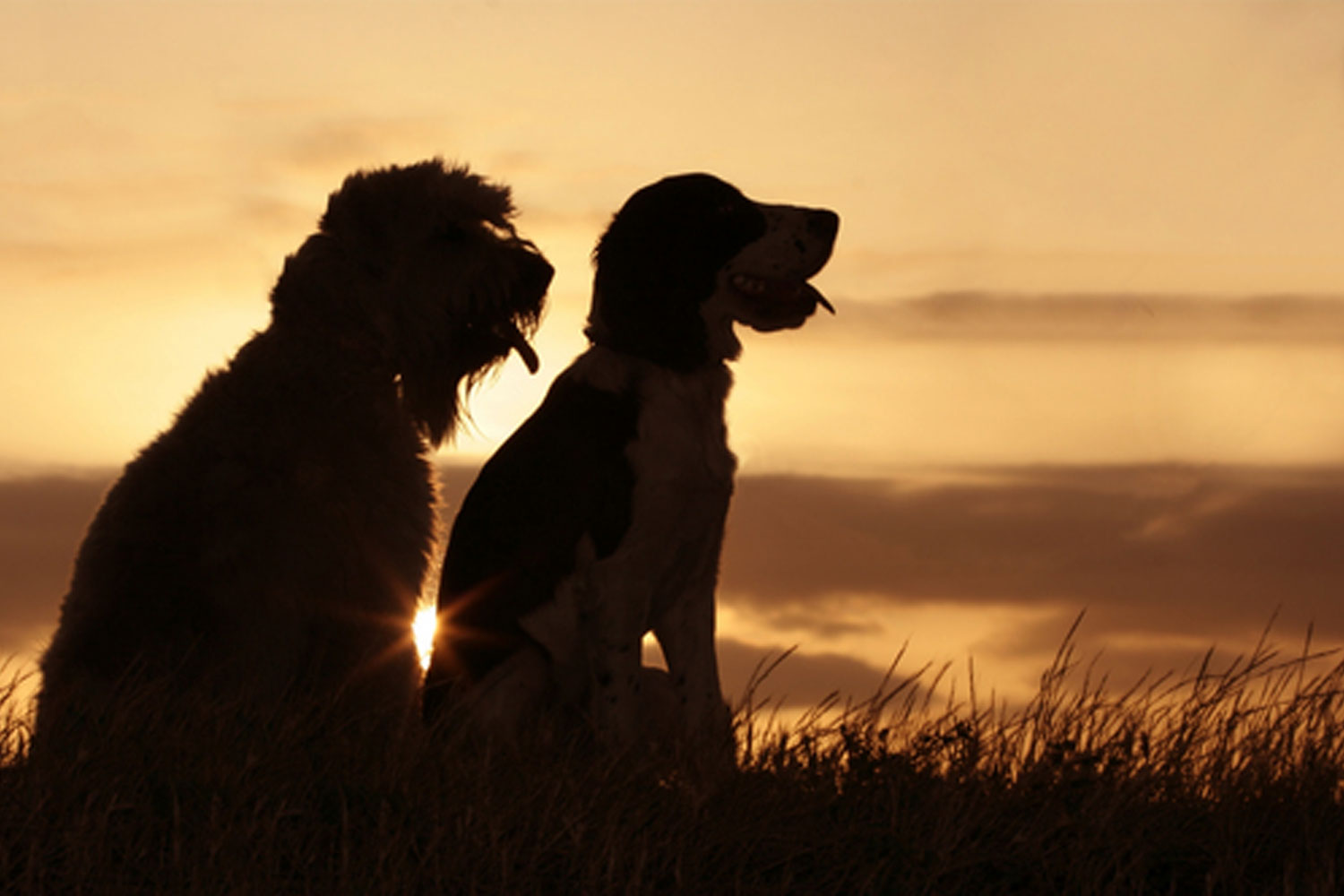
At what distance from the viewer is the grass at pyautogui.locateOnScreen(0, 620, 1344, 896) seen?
15.5 ft

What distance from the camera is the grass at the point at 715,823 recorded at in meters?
4.73

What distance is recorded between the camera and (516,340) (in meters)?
7.40

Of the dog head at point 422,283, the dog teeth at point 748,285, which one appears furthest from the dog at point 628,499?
the dog head at point 422,283

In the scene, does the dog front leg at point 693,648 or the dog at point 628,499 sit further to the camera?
the dog front leg at point 693,648

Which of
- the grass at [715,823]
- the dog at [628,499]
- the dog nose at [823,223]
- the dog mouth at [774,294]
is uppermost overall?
the dog nose at [823,223]

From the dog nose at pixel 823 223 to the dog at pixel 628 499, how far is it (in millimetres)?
50

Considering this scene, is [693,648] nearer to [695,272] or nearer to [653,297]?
[653,297]

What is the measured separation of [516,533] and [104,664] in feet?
5.34

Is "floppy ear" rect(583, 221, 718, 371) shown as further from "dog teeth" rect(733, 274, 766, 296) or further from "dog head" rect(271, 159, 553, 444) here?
"dog head" rect(271, 159, 553, 444)

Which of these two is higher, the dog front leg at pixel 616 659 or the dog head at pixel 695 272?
the dog head at pixel 695 272

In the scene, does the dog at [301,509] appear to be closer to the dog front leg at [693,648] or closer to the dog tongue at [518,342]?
the dog tongue at [518,342]

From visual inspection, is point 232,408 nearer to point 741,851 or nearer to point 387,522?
point 387,522

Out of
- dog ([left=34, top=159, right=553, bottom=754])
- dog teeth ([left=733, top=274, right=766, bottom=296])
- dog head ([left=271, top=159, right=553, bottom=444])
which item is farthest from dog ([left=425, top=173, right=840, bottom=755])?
dog head ([left=271, top=159, right=553, bottom=444])

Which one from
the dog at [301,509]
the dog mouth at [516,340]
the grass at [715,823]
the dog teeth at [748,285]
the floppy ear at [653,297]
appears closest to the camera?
the grass at [715,823]
